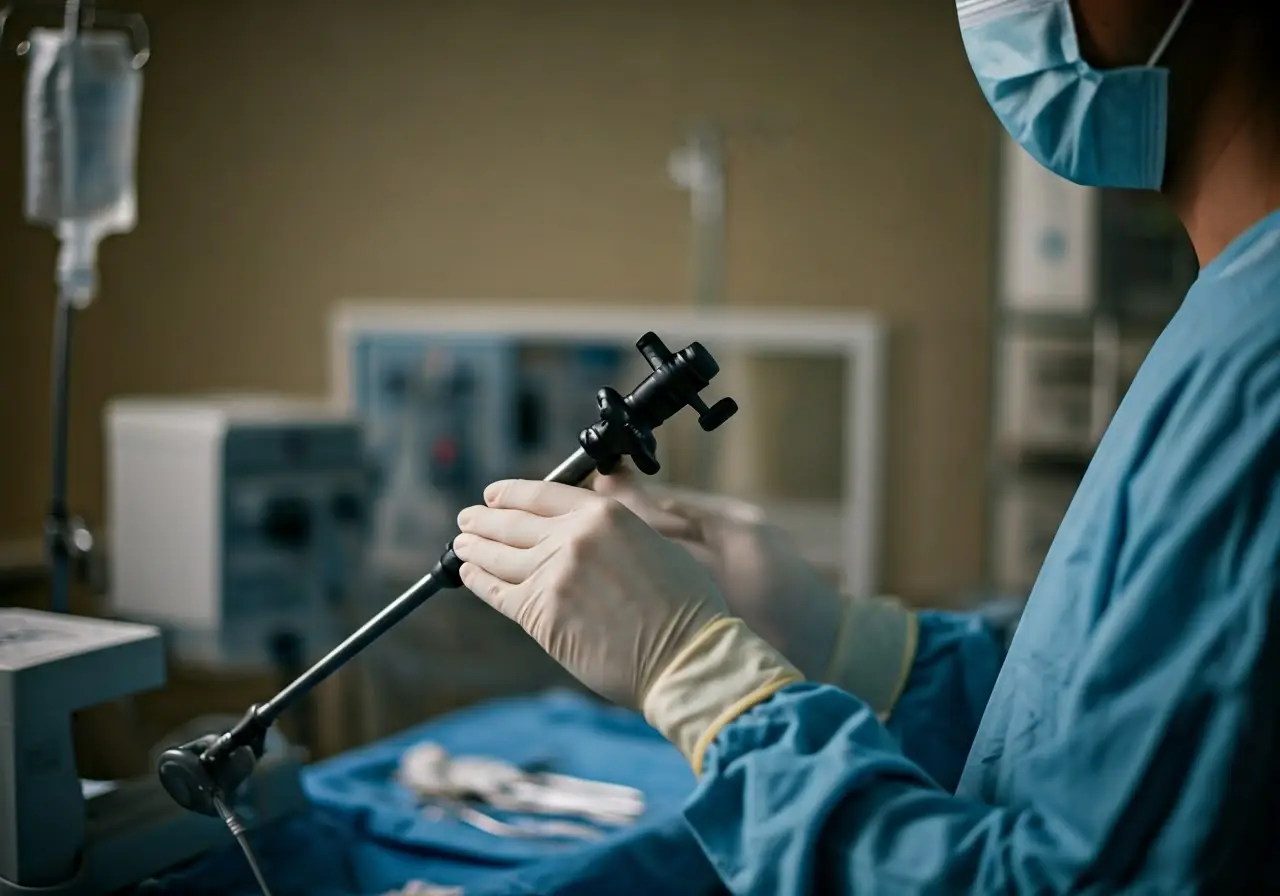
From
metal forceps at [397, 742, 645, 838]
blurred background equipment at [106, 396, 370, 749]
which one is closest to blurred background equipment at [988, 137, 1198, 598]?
blurred background equipment at [106, 396, 370, 749]

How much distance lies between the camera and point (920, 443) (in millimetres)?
2799

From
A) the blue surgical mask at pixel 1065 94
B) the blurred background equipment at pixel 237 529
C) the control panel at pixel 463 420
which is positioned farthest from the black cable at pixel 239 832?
the control panel at pixel 463 420

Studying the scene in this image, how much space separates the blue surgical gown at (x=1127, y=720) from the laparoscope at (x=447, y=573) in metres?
0.20

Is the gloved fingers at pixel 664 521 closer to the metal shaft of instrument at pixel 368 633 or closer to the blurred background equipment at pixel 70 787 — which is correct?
the metal shaft of instrument at pixel 368 633

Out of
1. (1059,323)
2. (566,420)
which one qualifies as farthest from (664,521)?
(1059,323)

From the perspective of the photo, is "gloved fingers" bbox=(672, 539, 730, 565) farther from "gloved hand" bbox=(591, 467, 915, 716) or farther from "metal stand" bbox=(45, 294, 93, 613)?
"metal stand" bbox=(45, 294, 93, 613)

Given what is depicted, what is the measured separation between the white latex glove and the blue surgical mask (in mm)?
378

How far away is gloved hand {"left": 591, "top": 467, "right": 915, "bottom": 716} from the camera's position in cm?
105

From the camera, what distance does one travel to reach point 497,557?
32.2 inches

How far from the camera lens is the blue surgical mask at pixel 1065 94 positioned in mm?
745

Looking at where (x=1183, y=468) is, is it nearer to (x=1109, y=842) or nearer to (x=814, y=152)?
(x=1109, y=842)

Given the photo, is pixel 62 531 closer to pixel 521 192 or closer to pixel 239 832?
pixel 239 832

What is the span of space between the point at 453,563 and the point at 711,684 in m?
0.22

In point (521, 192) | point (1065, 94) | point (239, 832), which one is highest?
point (521, 192)
